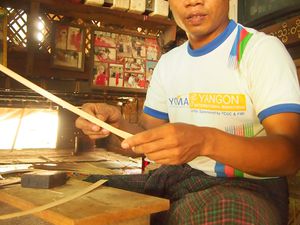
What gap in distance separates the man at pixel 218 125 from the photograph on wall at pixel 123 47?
3123 millimetres

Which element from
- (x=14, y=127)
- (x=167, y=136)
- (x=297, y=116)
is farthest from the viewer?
(x=14, y=127)

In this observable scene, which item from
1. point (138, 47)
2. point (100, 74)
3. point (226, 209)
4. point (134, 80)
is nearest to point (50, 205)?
point (226, 209)

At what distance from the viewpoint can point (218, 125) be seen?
176 centimetres

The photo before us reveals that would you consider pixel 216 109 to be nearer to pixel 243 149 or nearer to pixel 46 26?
pixel 243 149

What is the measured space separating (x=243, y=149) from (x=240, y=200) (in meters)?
0.20

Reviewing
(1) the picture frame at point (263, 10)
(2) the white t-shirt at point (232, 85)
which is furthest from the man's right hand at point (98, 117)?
(1) the picture frame at point (263, 10)

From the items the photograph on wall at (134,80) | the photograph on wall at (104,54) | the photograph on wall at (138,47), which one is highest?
the photograph on wall at (138,47)

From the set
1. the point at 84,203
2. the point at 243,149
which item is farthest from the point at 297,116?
the point at 84,203

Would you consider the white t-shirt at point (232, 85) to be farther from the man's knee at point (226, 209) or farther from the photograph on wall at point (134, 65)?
the photograph on wall at point (134, 65)

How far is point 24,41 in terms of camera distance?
4820 millimetres

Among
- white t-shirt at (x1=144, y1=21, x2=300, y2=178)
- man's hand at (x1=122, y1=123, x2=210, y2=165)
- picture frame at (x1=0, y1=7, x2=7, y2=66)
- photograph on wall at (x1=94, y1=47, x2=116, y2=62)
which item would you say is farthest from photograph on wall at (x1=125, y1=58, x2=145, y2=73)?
man's hand at (x1=122, y1=123, x2=210, y2=165)

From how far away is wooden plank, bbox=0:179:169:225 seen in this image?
116cm

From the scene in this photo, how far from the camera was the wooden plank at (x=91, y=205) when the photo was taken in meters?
1.16

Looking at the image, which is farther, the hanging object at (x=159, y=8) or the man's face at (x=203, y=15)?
the hanging object at (x=159, y=8)
